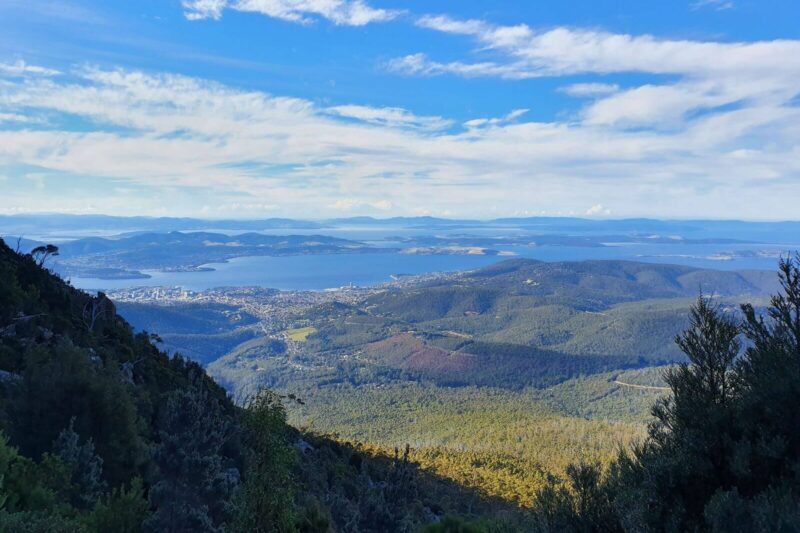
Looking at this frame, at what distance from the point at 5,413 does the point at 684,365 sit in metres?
13.5

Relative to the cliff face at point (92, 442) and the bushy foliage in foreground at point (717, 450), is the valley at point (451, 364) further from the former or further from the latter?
the bushy foliage in foreground at point (717, 450)

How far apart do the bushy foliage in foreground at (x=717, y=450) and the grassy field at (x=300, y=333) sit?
411 ft

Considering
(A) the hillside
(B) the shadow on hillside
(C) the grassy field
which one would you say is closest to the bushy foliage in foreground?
(B) the shadow on hillside

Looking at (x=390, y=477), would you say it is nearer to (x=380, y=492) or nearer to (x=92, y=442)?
(x=380, y=492)

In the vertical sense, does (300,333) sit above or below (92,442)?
below

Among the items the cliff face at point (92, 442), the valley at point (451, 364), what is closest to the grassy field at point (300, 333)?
the valley at point (451, 364)

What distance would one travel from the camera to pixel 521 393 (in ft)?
322

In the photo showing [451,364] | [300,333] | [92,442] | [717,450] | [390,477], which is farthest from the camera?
[300,333]

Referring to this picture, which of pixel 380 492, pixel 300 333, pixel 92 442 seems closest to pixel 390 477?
pixel 380 492

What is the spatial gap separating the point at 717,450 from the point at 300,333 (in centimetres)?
13303

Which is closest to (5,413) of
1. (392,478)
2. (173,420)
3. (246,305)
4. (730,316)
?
(173,420)

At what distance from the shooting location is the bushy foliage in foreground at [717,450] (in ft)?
19.6

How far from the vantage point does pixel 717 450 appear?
23.2ft

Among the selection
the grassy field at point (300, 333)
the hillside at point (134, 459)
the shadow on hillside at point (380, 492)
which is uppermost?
the hillside at point (134, 459)
